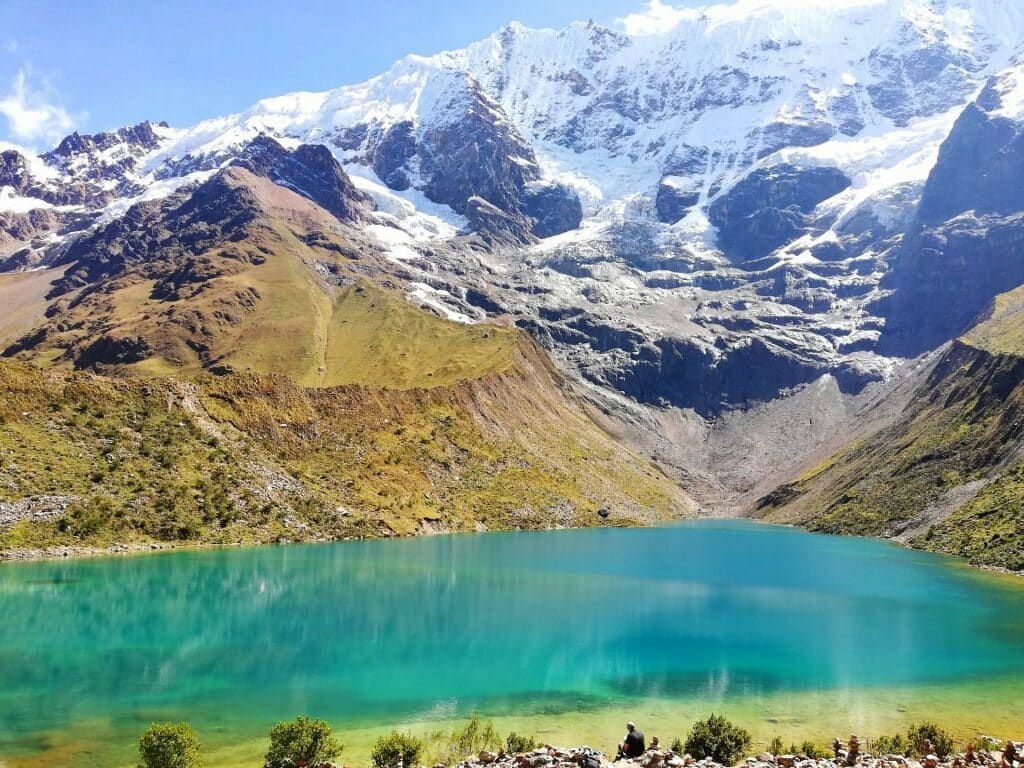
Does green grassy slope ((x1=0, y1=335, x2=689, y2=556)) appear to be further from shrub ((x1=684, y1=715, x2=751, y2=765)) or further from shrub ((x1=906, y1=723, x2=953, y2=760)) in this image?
shrub ((x1=906, y1=723, x2=953, y2=760))

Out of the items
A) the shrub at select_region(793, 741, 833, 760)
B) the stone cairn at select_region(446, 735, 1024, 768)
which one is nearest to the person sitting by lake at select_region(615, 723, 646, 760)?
the stone cairn at select_region(446, 735, 1024, 768)

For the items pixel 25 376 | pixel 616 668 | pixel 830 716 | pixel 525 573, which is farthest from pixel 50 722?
pixel 25 376

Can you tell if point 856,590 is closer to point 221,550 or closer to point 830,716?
point 830,716

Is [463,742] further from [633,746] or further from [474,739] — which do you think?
[633,746]

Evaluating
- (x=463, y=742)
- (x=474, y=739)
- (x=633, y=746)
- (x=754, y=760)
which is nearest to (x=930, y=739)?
(x=754, y=760)

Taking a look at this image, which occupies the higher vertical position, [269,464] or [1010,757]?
[269,464]

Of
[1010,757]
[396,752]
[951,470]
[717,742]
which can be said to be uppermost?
[951,470]
